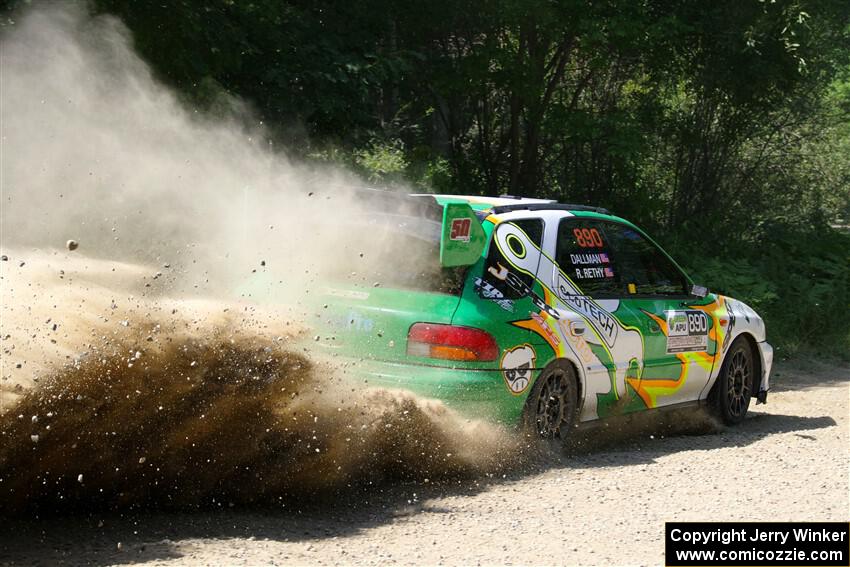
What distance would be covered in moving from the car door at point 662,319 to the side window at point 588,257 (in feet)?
0.26

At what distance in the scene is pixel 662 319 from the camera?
8250mm

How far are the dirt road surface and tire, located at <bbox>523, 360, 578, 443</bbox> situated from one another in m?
0.22

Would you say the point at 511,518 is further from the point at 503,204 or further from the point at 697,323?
the point at 697,323

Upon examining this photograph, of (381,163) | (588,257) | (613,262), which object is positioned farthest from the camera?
(381,163)

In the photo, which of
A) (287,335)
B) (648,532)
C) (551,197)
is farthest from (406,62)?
(648,532)

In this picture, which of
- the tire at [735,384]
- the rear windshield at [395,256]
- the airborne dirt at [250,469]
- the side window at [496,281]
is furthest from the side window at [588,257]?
the tire at [735,384]

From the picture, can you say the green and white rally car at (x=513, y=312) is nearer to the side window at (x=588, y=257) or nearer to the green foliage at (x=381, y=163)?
the side window at (x=588, y=257)

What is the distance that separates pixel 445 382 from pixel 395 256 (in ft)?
2.95

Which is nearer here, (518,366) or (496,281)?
(518,366)

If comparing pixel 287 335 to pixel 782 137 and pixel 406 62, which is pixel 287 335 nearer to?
pixel 406 62

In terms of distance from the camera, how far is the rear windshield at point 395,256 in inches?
269

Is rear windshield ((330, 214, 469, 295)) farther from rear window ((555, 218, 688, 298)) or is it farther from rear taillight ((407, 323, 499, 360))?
rear window ((555, 218, 688, 298))

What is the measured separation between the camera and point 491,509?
5.99m

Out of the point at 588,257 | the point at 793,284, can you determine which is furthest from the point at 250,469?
the point at 793,284
